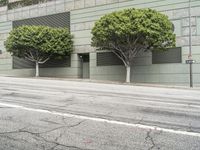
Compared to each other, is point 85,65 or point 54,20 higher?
point 54,20

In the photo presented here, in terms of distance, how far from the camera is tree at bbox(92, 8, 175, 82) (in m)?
26.2

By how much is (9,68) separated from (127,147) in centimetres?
3817

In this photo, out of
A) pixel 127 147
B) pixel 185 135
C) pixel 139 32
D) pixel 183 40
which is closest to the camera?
pixel 127 147

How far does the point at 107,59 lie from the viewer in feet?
111

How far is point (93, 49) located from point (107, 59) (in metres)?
2.10

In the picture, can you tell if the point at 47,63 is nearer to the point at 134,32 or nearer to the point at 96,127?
the point at 134,32

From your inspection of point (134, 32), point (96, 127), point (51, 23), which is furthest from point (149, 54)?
point (96, 127)

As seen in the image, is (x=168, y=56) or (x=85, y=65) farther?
(x=85, y=65)

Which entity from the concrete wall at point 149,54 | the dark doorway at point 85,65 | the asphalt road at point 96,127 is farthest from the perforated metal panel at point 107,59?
the asphalt road at point 96,127

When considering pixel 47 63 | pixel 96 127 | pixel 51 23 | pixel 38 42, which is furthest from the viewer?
pixel 51 23

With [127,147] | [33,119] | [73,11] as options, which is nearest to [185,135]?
[127,147]

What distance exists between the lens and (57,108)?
1066 cm

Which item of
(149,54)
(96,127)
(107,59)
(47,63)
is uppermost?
(149,54)

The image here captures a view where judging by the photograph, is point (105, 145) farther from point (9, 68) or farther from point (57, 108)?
point (9, 68)
